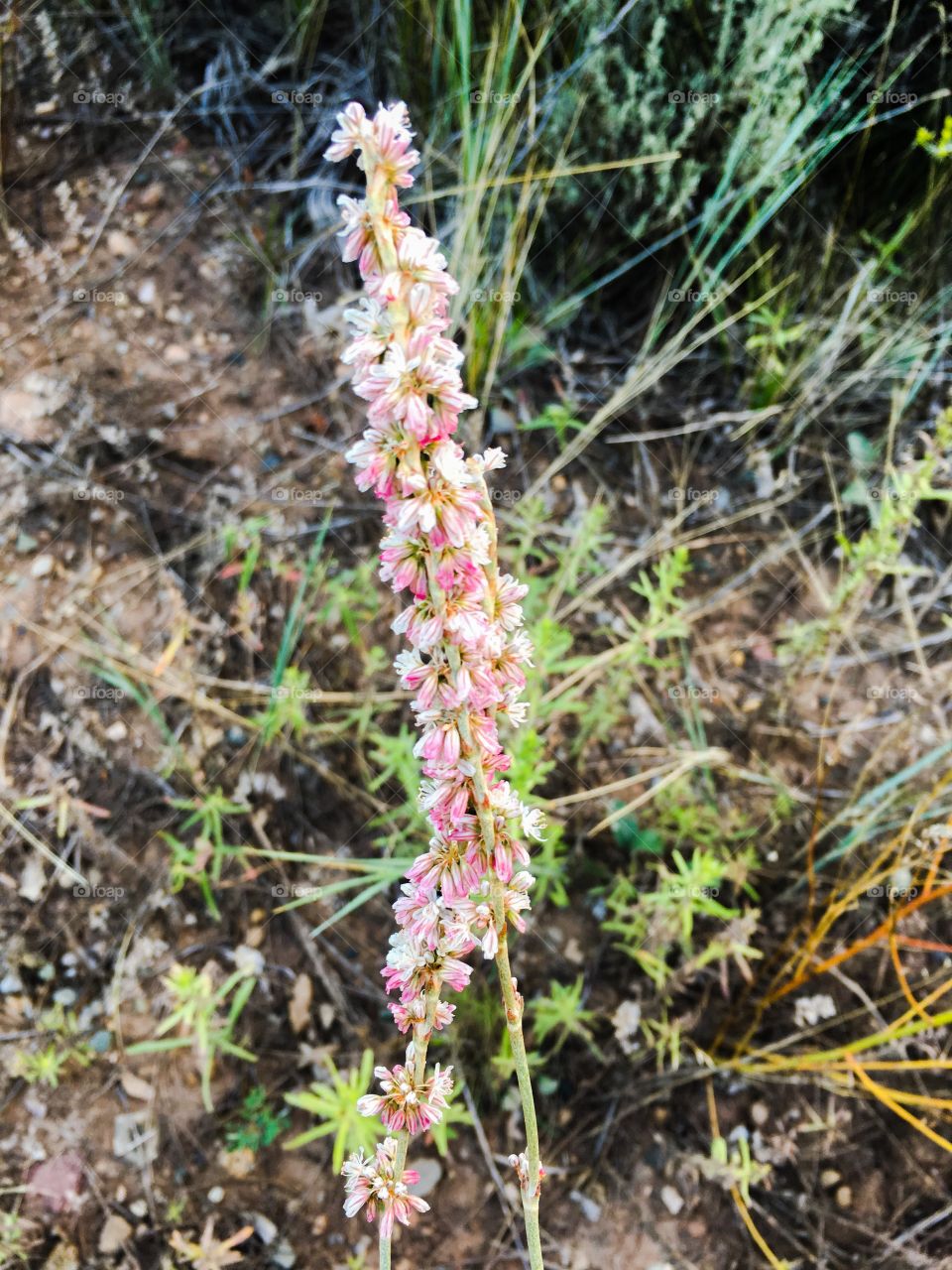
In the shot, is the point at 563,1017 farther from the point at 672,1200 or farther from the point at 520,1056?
the point at 520,1056

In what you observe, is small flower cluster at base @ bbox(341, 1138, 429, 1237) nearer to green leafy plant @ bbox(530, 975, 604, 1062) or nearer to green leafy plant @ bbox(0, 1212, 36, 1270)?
green leafy plant @ bbox(530, 975, 604, 1062)

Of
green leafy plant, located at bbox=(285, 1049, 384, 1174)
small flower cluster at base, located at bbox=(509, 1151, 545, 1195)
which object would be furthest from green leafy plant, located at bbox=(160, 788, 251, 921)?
small flower cluster at base, located at bbox=(509, 1151, 545, 1195)

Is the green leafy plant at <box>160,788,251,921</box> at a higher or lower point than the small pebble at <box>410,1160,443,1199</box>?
higher

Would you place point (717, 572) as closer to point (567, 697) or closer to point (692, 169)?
point (567, 697)

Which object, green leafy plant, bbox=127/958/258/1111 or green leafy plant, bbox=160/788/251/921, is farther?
green leafy plant, bbox=160/788/251/921

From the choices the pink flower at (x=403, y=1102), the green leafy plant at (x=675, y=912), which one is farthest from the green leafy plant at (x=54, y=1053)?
the pink flower at (x=403, y=1102)

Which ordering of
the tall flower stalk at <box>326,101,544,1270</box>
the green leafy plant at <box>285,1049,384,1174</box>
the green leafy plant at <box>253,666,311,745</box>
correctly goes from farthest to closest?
the green leafy plant at <box>253,666,311,745</box>, the green leafy plant at <box>285,1049,384,1174</box>, the tall flower stalk at <box>326,101,544,1270</box>

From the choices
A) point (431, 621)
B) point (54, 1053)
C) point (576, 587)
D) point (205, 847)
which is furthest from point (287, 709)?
point (431, 621)

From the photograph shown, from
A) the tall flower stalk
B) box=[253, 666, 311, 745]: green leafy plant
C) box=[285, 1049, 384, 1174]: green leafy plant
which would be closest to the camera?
the tall flower stalk

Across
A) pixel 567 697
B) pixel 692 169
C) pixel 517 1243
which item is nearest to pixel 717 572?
pixel 567 697

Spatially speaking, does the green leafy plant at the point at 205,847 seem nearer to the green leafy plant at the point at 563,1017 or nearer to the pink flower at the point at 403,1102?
the green leafy plant at the point at 563,1017
